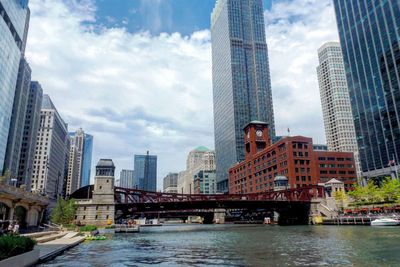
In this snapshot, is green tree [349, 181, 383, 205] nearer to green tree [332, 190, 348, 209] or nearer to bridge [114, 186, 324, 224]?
green tree [332, 190, 348, 209]

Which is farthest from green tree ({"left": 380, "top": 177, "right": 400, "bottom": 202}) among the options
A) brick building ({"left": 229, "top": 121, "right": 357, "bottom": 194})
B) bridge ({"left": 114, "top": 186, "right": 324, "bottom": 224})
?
brick building ({"left": 229, "top": 121, "right": 357, "bottom": 194})

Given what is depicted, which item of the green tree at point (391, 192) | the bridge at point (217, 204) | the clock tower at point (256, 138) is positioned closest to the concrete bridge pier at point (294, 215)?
the bridge at point (217, 204)

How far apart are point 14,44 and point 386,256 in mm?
148979

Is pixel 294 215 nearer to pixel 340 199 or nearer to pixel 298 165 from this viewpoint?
pixel 298 165

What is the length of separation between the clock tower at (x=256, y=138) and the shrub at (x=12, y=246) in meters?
165

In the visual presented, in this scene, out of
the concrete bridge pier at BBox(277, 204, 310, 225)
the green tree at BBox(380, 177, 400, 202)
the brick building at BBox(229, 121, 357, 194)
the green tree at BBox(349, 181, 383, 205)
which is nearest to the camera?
the green tree at BBox(380, 177, 400, 202)

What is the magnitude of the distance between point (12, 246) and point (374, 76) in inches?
5792

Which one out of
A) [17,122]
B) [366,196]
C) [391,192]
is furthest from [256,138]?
[17,122]

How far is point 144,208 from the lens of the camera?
363 ft

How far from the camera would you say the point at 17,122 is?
590 ft

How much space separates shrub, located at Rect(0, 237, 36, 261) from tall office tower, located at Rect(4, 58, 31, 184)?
530 ft

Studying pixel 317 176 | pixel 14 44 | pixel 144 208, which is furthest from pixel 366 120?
pixel 14 44

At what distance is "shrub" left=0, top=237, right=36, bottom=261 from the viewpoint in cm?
1939

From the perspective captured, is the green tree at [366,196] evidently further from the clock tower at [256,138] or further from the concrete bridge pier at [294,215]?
the clock tower at [256,138]
